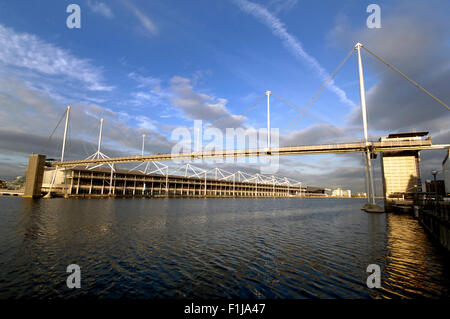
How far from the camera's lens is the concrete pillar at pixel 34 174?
80000mm

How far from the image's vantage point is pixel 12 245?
1492cm

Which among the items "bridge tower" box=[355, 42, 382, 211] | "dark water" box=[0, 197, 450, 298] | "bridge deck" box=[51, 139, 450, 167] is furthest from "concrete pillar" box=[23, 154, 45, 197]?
"bridge tower" box=[355, 42, 382, 211]

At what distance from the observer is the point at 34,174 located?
79.7m

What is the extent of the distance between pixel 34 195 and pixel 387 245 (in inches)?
4024

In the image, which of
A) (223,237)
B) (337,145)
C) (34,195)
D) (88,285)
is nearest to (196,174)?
(34,195)

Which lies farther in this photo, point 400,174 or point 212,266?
point 400,174

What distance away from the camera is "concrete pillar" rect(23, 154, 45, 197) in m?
80.0

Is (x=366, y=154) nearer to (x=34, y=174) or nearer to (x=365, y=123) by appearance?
(x=365, y=123)

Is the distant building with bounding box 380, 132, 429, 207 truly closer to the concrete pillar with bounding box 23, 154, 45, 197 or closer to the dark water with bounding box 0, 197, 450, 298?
the dark water with bounding box 0, 197, 450, 298

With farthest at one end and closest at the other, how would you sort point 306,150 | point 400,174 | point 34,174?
point 34,174
point 306,150
point 400,174

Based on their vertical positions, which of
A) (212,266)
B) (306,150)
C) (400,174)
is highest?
(306,150)

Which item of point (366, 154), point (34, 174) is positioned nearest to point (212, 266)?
point (366, 154)

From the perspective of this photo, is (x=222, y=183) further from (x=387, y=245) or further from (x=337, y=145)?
(x=387, y=245)

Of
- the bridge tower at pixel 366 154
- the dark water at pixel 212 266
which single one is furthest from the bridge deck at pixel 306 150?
the dark water at pixel 212 266
